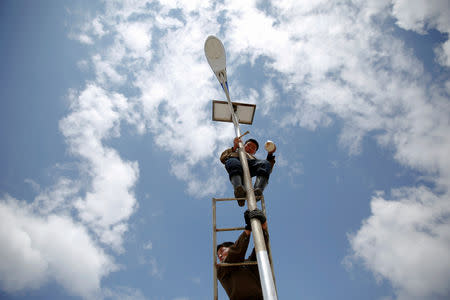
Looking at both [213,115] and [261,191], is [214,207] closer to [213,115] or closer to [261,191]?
[261,191]

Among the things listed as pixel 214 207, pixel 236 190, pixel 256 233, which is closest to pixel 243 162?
pixel 236 190

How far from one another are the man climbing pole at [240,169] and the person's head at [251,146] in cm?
22

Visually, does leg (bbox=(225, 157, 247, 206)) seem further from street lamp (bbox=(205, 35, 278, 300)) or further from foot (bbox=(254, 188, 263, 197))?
foot (bbox=(254, 188, 263, 197))

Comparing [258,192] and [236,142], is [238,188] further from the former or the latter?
[236,142]

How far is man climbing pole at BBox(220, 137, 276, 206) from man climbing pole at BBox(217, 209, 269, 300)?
2.41 feet

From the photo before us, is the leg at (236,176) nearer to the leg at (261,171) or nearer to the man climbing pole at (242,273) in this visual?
the leg at (261,171)

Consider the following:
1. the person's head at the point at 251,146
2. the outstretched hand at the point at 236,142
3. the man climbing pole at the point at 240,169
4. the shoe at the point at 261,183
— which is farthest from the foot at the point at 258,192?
the person's head at the point at 251,146

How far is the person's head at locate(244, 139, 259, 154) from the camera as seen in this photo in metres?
6.48

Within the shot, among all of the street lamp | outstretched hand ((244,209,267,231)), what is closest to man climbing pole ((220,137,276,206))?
the street lamp

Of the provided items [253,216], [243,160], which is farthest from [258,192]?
[253,216]

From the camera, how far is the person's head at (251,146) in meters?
6.48

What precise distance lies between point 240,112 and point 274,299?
17.1 ft

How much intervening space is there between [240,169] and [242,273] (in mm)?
1914

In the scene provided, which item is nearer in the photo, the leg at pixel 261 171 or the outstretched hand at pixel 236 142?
the leg at pixel 261 171
